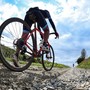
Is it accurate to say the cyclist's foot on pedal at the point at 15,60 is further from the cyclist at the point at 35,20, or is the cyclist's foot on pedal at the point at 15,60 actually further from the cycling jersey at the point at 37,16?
the cycling jersey at the point at 37,16

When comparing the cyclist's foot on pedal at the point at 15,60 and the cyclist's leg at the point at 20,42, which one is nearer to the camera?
the cyclist's leg at the point at 20,42

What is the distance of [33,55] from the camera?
1116 centimetres

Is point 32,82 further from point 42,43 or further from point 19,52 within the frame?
point 42,43

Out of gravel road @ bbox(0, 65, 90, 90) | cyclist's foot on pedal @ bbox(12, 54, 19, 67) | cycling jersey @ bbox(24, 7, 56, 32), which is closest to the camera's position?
gravel road @ bbox(0, 65, 90, 90)

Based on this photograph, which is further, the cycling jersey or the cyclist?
the cycling jersey

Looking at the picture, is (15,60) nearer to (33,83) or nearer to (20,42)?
(20,42)

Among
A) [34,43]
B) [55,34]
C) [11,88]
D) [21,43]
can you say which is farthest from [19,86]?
[55,34]

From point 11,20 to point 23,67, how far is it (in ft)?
5.36

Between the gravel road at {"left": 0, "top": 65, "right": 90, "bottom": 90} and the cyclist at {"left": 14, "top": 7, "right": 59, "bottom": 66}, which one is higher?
the cyclist at {"left": 14, "top": 7, "right": 59, "bottom": 66}

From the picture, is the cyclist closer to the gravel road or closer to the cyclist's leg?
the cyclist's leg

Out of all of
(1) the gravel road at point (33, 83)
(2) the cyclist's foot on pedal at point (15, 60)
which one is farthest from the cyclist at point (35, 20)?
(1) the gravel road at point (33, 83)

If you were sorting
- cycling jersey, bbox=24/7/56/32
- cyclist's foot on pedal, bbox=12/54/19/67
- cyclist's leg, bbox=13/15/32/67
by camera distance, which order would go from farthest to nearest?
1. cycling jersey, bbox=24/7/56/32
2. cyclist's foot on pedal, bbox=12/54/19/67
3. cyclist's leg, bbox=13/15/32/67

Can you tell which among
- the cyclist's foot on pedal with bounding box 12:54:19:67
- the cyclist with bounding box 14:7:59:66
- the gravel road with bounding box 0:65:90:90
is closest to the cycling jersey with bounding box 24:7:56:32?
the cyclist with bounding box 14:7:59:66

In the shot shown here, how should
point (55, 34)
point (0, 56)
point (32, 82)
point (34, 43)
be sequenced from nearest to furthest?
point (32, 82), point (0, 56), point (34, 43), point (55, 34)
